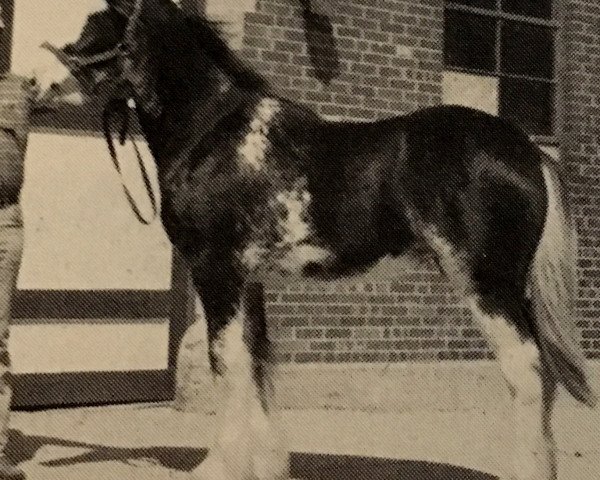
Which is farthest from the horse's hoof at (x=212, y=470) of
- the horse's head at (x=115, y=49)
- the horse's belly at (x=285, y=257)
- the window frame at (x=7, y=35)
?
the window frame at (x=7, y=35)

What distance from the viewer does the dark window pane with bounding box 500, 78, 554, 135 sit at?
5125 millimetres

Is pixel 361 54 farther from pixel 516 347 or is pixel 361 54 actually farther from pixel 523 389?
pixel 523 389

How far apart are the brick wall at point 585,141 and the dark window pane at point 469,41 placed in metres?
0.64

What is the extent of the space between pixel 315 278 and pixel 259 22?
90.9 inches

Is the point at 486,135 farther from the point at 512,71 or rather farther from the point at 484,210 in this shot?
the point at 512,71

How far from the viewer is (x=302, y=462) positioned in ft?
10.7

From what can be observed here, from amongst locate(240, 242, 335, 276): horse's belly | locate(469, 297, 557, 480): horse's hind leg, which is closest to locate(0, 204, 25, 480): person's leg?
locate(240, 242, 335, 276): horse's belly

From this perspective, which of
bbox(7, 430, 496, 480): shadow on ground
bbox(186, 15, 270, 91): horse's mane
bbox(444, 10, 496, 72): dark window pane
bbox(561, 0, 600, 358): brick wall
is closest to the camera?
bbox(186, 15, 270, 91): horse's mane

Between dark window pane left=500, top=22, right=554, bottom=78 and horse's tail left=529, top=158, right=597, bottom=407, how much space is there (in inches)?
113

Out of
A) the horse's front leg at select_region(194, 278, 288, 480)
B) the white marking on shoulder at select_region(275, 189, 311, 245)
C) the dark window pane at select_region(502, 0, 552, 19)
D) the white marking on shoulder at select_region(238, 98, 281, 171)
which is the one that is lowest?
the horse's front leg at select_region(194, 278, 288, 480)

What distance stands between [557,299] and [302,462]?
148 cm

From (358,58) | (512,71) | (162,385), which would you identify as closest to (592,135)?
(512,71)

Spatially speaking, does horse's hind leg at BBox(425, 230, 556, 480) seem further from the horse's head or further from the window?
the window

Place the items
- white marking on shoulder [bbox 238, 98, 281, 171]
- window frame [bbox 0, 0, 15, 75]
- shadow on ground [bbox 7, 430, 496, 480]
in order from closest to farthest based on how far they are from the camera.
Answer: white marking on shoulder [bbox 238, 98, 281, 171] → shadow on ground [bbox 7, 430, 496, 480] → window frame [bbox 0, 0, 15, 75]
